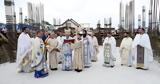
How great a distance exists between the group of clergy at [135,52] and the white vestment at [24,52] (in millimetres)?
3075

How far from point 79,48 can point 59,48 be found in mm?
1051

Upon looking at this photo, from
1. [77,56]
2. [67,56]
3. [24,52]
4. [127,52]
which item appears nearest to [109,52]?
[127,52]

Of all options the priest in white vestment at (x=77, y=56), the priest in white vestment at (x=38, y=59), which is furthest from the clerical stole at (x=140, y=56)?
the priest in white vestment at (x=38, y=59)

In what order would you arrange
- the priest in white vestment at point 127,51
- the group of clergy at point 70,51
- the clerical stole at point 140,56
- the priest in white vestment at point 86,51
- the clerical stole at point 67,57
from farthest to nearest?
the priest in white vestment at point 127,51, the priest in white vestment at point 86,51, the clerical stole at point 140,56, the clerical stole at point 67,57, the group of clergy at point 70,51

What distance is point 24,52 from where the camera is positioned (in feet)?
28.4

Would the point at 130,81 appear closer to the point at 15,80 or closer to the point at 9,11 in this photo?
the point at 15,80

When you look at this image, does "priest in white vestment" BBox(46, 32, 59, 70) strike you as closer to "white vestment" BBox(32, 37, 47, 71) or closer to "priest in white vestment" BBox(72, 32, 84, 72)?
"priest in white vestment" BBox(72, 32, 84, 72)

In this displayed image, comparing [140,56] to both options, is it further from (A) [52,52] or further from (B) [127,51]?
(A) [52,52]

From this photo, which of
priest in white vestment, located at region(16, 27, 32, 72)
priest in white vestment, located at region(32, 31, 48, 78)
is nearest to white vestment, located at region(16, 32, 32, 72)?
priest in white vestment, located at region(16, 27, 32, 72)

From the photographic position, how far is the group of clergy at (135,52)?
907 centimetres

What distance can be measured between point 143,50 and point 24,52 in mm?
4362

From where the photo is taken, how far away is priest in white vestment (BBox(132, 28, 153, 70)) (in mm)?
Result: 9023

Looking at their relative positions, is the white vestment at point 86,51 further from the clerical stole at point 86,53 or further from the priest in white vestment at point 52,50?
the priest in white vestment at point 52,50

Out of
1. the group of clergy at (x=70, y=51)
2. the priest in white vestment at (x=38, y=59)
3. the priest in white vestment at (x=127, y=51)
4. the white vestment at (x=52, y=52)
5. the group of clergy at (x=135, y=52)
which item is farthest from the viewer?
the priest in white vestment at (x=127, y=51)
